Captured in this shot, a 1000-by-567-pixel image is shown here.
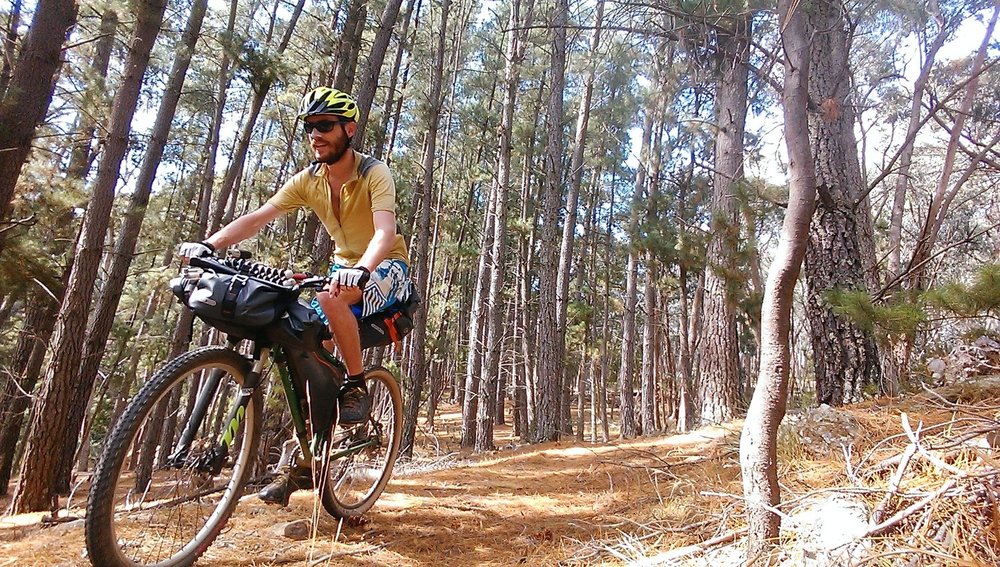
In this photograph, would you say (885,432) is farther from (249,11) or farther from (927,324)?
(249,11)

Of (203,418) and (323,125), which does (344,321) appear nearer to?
(203,418)

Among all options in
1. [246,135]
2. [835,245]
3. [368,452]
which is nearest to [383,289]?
[368,452]

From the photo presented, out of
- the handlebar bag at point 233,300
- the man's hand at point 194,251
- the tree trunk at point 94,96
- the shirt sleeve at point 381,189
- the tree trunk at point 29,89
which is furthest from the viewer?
the tree trunk at point 94,96

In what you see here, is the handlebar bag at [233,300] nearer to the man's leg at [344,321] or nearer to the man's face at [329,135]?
the man's leg at [344,321]

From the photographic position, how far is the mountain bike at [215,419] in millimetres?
1665

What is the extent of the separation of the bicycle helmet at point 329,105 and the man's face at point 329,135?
21 mm

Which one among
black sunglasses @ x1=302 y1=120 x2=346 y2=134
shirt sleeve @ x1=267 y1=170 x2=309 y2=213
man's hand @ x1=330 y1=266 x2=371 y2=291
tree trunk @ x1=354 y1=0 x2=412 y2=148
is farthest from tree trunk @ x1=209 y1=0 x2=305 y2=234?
man's hand @ x1=330 y1=266 x2=371 y2=291

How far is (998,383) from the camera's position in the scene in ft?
9.15

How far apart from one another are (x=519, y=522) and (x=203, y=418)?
1681 mm

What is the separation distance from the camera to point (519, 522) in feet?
9.21

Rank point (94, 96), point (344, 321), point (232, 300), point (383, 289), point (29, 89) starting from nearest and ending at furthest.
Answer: point (232, 300) → point (344, 321) → point (383, 289) → point (29, 89) → point (94, 96)

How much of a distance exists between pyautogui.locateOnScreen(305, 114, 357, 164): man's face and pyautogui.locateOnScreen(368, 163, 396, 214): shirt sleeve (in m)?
0.17

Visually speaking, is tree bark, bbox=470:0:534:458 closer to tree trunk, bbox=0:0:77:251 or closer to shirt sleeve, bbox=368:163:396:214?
tree trunk, bbox=0:0:77:251

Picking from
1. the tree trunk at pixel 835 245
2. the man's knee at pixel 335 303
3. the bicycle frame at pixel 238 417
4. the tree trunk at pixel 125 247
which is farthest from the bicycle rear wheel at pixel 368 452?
the tree trunk at pixel 125 247
